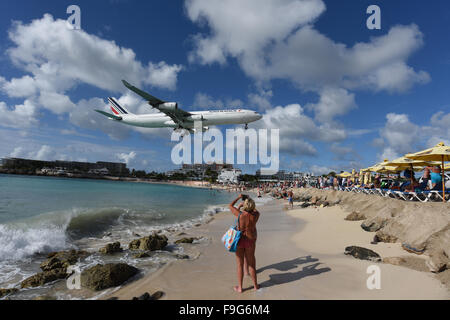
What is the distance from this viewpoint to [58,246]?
8.61m

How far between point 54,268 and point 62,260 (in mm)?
562

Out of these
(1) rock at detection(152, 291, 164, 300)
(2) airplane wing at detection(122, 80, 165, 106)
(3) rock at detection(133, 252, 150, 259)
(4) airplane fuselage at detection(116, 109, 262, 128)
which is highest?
(2) airplane wing at detection(122, 80, 165, 106)

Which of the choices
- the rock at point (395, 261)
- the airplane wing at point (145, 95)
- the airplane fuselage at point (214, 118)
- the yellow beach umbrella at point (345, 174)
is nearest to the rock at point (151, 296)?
the rock at point (395, 261)

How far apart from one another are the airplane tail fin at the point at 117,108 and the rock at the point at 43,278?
34.8 m

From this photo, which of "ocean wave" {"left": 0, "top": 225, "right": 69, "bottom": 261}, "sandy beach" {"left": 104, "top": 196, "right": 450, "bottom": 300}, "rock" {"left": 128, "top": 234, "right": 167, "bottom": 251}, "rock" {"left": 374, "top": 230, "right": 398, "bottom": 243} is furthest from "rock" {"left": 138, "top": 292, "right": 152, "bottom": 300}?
"rock" {"left": 374, "top": 230, "right": 398, "bottom": 243}

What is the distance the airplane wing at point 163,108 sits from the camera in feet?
74.9

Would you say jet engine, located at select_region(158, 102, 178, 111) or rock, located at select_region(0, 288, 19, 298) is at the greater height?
jet engine, located at select_region(158, 102, 178, 111)

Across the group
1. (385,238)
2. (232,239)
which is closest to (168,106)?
(385,238)

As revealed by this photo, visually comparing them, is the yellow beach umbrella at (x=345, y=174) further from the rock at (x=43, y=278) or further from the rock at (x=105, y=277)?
the rock at (x=43, y=278)

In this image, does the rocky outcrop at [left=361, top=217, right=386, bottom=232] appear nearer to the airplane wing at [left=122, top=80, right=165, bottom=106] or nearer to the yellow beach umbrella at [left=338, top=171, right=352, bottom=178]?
the airplane wing at [left=122, top=80, right=165, bottom=106]

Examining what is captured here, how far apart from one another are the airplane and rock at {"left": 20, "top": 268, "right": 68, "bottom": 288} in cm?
1861

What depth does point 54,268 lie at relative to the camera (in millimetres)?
6227

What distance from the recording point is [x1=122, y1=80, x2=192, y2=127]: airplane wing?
22.8 m

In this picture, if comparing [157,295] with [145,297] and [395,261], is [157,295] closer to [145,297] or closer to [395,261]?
[145,297]
